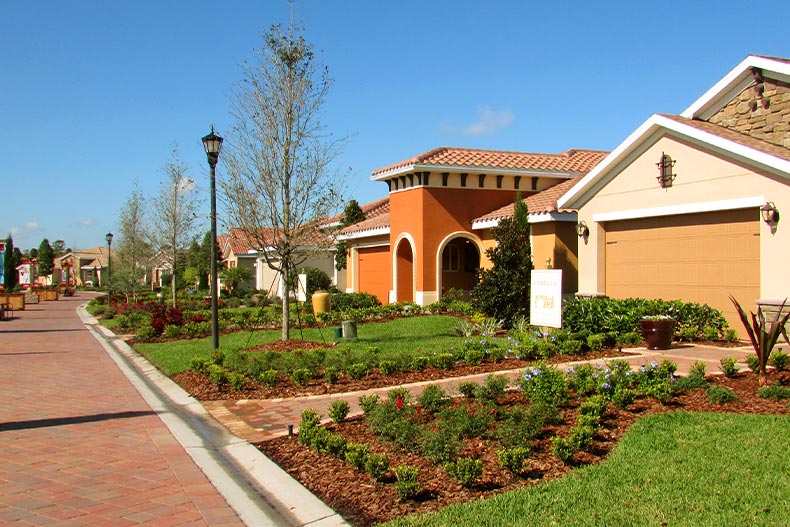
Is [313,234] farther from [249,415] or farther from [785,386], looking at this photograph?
[785,386]

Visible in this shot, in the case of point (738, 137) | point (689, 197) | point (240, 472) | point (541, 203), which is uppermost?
point (738, 137)

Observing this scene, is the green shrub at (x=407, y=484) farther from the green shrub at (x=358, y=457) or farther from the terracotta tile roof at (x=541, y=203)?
the terracotta tile roof at (x=541, y=203)

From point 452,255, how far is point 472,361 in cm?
1396

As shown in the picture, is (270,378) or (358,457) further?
(270,378)

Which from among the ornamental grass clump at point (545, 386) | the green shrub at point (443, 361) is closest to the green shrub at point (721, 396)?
the ornamental grass clump at point (545, 386)

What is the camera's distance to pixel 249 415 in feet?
28.3

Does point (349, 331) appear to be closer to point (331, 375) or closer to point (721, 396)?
point (331, 375)

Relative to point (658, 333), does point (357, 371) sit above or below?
below

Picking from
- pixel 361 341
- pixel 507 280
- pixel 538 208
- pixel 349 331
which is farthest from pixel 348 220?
pixel 361 341

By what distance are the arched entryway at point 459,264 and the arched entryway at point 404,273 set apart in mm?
1410

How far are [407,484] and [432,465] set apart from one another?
2.69 ft

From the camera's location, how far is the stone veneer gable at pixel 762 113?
1429cm

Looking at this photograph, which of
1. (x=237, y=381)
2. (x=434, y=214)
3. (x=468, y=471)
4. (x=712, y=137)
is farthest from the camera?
(x=434, y=214)

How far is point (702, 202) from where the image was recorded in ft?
46.6
